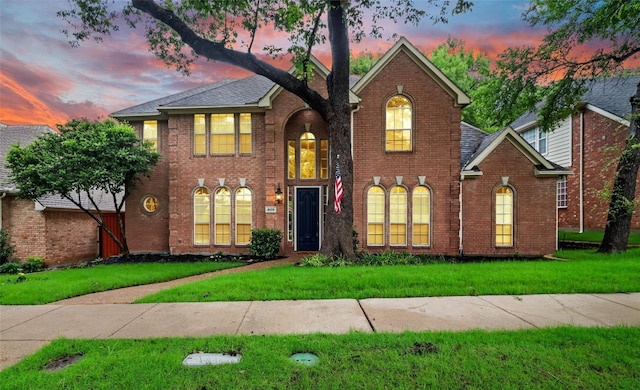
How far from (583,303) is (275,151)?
34.1ft

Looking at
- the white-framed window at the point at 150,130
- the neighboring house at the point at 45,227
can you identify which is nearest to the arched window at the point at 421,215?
the white-framed window at the point at 150,130

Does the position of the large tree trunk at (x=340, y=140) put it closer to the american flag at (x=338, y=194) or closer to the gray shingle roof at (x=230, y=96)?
the american flag at (x=338, y=194)

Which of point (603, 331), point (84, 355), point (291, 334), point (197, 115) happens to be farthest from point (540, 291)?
point (197, 115)

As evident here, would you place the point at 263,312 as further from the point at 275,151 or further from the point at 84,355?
the point at 275,151

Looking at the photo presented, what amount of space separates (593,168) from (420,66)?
→ 12.2 metres

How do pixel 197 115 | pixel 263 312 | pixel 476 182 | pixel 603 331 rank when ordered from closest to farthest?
pixel 603 331
pixel 263 312
pixel 476 182
pixel 197 115

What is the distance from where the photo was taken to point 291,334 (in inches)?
158

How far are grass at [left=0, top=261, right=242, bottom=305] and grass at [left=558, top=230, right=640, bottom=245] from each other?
16198mm

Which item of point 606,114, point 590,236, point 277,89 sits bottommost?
point 590,236

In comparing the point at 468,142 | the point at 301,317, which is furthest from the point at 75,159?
the point at 468,142

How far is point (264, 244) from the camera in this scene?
11.8m

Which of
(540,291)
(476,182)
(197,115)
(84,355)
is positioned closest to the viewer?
(84,355)

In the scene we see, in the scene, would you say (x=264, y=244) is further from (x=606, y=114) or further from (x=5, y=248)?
(x=606, y=114)

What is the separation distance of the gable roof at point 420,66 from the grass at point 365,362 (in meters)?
Answer: 9.90
